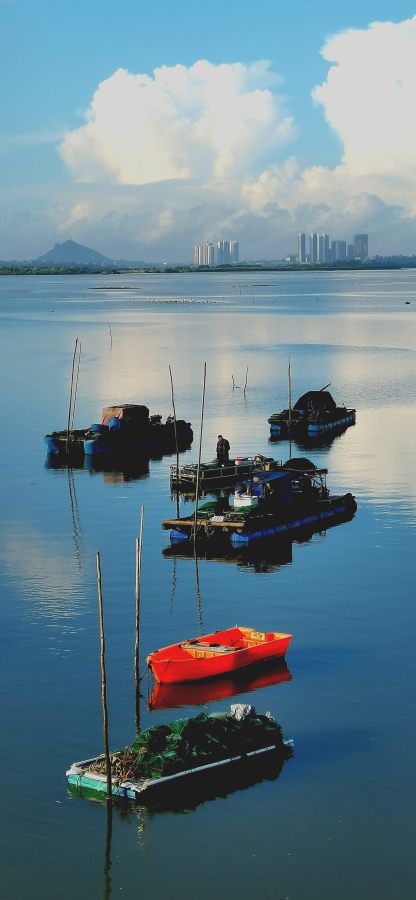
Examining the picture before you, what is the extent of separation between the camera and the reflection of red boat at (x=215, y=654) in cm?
2445

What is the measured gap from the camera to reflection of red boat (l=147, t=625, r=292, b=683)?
24.5 m

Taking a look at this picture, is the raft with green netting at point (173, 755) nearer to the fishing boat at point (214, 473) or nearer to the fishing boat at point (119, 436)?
the fishing boat at point (214, 473)

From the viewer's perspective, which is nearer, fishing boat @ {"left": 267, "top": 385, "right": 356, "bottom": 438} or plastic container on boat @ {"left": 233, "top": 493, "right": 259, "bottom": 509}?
plastic container on boat @ {"left": 233, "top": 493, "right": 259, "bottom": 509}

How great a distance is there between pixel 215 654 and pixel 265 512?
13.8m

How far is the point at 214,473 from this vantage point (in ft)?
151

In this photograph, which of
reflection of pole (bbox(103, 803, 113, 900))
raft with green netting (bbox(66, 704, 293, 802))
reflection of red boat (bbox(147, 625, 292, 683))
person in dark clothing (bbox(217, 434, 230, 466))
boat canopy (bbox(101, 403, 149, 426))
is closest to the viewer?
reflection of pole (bbox(103, 803, 113, 900))

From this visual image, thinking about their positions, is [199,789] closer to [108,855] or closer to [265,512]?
[108,855]

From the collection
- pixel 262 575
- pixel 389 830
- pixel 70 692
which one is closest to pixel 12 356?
pixel 262 575

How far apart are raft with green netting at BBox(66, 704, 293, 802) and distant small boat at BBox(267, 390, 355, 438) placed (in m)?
40.3

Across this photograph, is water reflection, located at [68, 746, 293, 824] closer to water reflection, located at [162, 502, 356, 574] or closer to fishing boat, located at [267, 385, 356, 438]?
water reflection, located at [162, 502, 356, 574]

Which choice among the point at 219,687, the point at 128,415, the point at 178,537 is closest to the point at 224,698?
the point at 219,687

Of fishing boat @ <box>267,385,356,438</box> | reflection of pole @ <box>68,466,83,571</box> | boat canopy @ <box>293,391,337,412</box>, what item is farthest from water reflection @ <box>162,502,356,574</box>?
boat canopy @ <box>293,391,337,412</box>

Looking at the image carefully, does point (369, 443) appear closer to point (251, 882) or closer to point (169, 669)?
point (169, 669)

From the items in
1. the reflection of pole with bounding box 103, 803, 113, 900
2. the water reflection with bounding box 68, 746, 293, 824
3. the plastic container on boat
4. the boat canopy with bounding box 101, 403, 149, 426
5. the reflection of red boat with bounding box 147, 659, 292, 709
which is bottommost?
the reflection of pole with bounding box 103, 803, 113, 900
